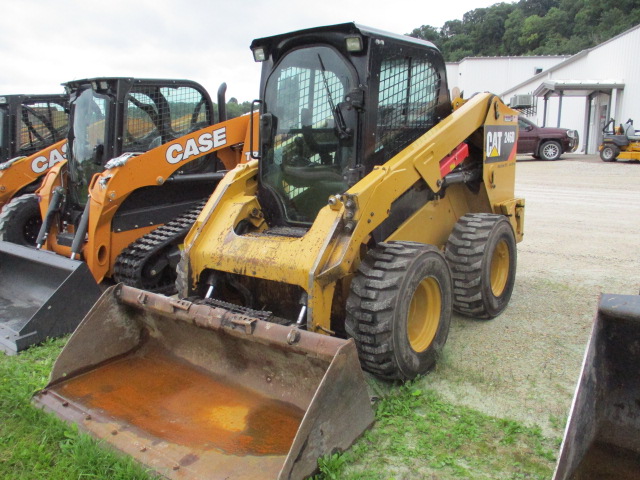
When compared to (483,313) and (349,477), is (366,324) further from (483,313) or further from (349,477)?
(483,313)

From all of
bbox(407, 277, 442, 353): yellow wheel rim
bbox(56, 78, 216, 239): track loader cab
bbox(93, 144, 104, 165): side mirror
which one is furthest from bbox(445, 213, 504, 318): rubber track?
bbox(93, 144, 104, 165): side mirror

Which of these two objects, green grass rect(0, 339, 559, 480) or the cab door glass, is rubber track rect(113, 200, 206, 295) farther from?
green grass rect(0, 339, 559, 480)

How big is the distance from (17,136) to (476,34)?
2585 inches

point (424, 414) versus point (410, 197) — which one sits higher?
point (410, 197)

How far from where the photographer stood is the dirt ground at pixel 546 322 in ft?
11.4

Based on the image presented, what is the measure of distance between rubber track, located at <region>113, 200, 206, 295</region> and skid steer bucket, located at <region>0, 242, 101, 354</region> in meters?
0.59

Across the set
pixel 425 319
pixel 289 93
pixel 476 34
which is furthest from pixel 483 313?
pixel 476 34

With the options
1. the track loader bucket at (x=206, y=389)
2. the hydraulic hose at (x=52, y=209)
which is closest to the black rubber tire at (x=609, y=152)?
the hydraulic hose at (x=52, y=209)

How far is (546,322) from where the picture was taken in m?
4.66

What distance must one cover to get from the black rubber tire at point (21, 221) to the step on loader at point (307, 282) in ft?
12.8

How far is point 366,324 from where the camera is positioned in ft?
10.9

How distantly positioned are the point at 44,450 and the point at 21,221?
4.74 meters

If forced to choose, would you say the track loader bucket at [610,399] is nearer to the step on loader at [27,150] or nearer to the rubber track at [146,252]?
the rubber track at [146,252]

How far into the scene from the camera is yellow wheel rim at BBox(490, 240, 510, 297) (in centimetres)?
486
